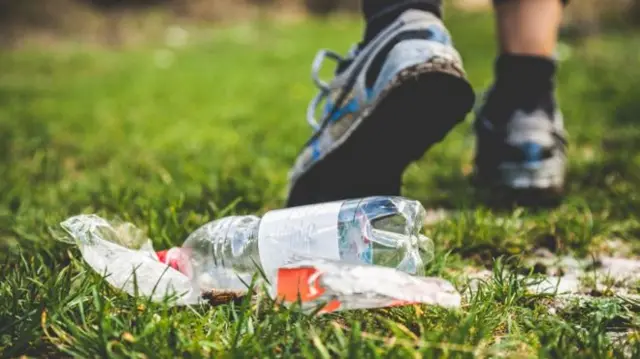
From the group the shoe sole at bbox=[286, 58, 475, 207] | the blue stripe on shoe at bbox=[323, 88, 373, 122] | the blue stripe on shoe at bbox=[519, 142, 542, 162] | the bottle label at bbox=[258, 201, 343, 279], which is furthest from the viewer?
the blue stripe on shoe at bbox=[519, 142, 542, 162]

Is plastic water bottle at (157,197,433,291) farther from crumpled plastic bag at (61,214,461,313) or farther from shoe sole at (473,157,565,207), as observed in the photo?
shoe sole at (473,157,565,207)

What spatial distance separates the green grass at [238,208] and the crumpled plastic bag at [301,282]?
4cm

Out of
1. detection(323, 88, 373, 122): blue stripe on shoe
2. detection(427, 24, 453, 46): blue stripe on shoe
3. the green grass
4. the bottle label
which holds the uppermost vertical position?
detection(427, 24, 453, 46): blue stripe on shoe

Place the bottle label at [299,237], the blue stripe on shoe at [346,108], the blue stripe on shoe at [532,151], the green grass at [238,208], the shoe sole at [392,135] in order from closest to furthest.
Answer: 1. the green grass at [238,208]
2. the bottle label at [299,237]
3. the shoe sole at [392,135]
4. the blue stripe on shoe at [346,108]
5. the blue stripe on shoe at [532,151]

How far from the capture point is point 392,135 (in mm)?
1802

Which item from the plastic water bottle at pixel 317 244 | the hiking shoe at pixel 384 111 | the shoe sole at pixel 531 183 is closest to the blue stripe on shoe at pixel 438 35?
the hiking shoe at pixel 384 111

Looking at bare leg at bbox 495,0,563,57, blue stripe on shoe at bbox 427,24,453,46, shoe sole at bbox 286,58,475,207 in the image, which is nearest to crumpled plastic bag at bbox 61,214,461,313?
shoe sole at bbox 286,58,475,207

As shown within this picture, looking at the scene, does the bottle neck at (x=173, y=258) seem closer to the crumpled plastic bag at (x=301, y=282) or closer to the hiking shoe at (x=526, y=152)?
the crumpled plastic bag at (x=301, y=282)

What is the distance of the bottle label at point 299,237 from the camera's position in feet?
4.84

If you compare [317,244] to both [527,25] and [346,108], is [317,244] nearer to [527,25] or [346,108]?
[346,108]

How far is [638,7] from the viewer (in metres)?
12.4

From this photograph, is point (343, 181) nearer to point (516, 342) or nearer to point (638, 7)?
point (516, 342)

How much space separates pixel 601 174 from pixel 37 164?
8.02 feet

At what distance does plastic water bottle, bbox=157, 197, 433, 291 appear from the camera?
148 cm
